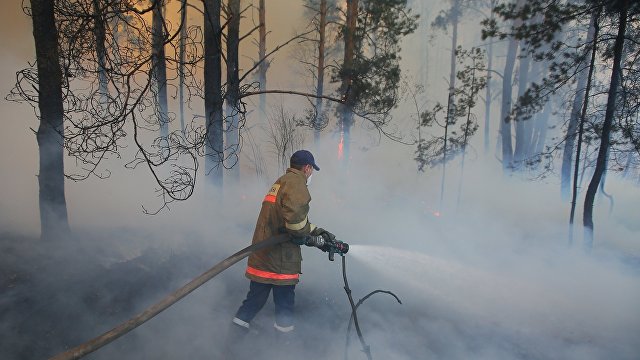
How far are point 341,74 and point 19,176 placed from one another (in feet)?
28.8

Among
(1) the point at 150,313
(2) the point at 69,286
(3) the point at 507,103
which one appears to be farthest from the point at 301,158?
(3) the point at 507,103

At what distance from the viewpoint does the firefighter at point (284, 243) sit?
11.9 feet

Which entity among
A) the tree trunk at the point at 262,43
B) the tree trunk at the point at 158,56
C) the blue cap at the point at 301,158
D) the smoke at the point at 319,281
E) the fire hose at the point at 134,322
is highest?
the tree trunk at the point at 262,43

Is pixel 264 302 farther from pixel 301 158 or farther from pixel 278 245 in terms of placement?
pixel 301 158

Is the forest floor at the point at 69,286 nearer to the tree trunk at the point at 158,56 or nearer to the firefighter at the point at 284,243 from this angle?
the firefighter at the point at 284,243

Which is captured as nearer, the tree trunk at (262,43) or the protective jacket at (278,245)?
the protective jacket at (278,245)

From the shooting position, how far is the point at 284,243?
3.82 metres

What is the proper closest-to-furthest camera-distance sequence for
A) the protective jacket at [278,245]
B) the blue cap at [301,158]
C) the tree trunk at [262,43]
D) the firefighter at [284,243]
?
the firefighter at [284,243] → the protective jacket at [278,245] → the blue cap at [301,158] → the tree trunk at [262,43]

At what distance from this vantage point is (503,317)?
4941 mm

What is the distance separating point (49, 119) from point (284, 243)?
11.9 ft

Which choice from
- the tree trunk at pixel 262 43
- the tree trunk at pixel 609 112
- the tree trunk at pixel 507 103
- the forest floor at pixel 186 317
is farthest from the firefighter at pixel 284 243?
the tree trunk at pixel 507 103

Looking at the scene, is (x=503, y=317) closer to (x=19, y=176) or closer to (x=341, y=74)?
(x=341, y=74)

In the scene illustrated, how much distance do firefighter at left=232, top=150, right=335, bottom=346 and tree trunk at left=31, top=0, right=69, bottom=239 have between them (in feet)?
8.84

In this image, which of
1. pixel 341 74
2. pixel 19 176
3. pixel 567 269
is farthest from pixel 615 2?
pixel 19 176
